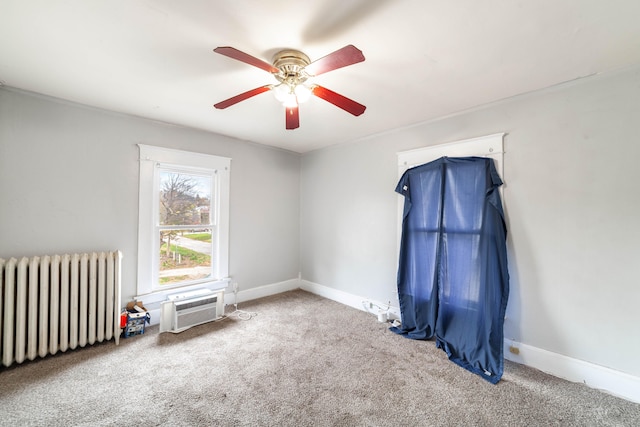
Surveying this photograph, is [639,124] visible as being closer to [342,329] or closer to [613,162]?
[613,162]

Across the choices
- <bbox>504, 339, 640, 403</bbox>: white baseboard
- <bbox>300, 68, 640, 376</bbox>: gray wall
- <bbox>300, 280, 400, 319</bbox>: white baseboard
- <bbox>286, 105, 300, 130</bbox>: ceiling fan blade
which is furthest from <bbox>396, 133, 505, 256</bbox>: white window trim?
<bbox>286, 105, 300, 130</bbox>: ceiling fan blade

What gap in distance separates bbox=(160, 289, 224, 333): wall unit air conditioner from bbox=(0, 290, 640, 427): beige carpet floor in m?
0.21

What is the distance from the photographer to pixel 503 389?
1941 mm

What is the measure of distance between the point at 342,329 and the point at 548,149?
8.71ft

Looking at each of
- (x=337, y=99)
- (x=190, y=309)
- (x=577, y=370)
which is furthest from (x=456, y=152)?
(x=190, y=309)

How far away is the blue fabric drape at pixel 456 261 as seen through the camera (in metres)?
2.27

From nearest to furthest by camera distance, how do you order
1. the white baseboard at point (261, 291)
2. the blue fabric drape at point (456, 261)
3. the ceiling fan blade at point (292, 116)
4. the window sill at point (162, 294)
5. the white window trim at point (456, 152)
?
the ceiling fan blade at point (292, 116), the blue fabric drape at point (456, 261), the white window trim at point (456, 152), the window sill at point (162, 294), the white baseboard at point (261, 291)

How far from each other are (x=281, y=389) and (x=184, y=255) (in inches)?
86.8

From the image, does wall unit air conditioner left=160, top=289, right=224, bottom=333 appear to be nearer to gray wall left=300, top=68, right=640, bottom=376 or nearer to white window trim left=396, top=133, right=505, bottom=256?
white window trim left=396, top=133, right=505, bottom=256

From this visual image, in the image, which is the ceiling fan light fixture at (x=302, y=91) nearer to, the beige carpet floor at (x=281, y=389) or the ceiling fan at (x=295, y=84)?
the ceiling fan at (x=295, y=84)

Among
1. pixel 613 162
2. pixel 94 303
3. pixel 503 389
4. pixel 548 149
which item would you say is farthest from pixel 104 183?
pixel 613 162

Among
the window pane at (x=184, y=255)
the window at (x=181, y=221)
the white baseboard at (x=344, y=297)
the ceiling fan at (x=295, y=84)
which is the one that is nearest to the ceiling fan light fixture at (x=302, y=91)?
the ceiling fan at (x=295, y=84)

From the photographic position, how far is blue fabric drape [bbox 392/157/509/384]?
227cm

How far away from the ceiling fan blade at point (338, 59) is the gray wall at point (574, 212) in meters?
1.85
